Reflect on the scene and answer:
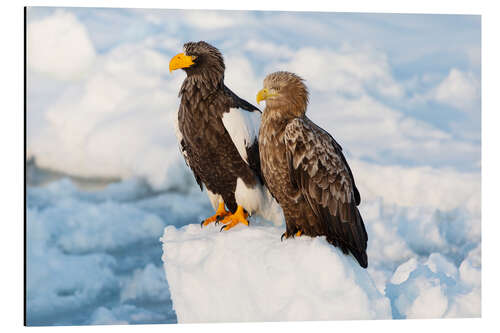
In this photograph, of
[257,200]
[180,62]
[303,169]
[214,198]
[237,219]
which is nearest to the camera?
[303,169]

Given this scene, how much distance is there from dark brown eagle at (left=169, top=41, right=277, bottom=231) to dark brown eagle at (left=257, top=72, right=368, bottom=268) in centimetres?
29

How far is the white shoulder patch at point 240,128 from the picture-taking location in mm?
5031

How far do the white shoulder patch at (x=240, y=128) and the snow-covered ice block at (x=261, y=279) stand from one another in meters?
0.62

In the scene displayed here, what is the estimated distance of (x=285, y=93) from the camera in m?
4.72

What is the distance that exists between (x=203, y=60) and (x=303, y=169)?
43.8 inches

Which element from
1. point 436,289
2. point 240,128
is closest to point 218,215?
point 240,128

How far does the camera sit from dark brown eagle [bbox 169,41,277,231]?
507 centimetres

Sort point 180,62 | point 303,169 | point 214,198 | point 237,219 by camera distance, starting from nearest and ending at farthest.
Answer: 1. point 303,169
2. point 180,62
3. point 237,219
4. point 214,198

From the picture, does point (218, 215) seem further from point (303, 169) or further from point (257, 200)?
point (303, 169)

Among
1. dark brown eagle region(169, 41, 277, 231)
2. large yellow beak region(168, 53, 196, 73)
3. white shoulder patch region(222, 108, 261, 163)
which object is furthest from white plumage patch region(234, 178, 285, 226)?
large yellow beak region(168, 53, 196, 73)

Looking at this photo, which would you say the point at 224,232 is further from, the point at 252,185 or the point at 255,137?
the point at 255,137

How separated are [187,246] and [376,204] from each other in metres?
1.71

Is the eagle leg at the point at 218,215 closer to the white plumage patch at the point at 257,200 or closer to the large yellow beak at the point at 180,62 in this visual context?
the white plumage patch at the point at 257,200

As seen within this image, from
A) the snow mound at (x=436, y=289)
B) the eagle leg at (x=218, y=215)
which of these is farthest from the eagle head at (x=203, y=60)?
the snow mound at (x=436, y=289)
